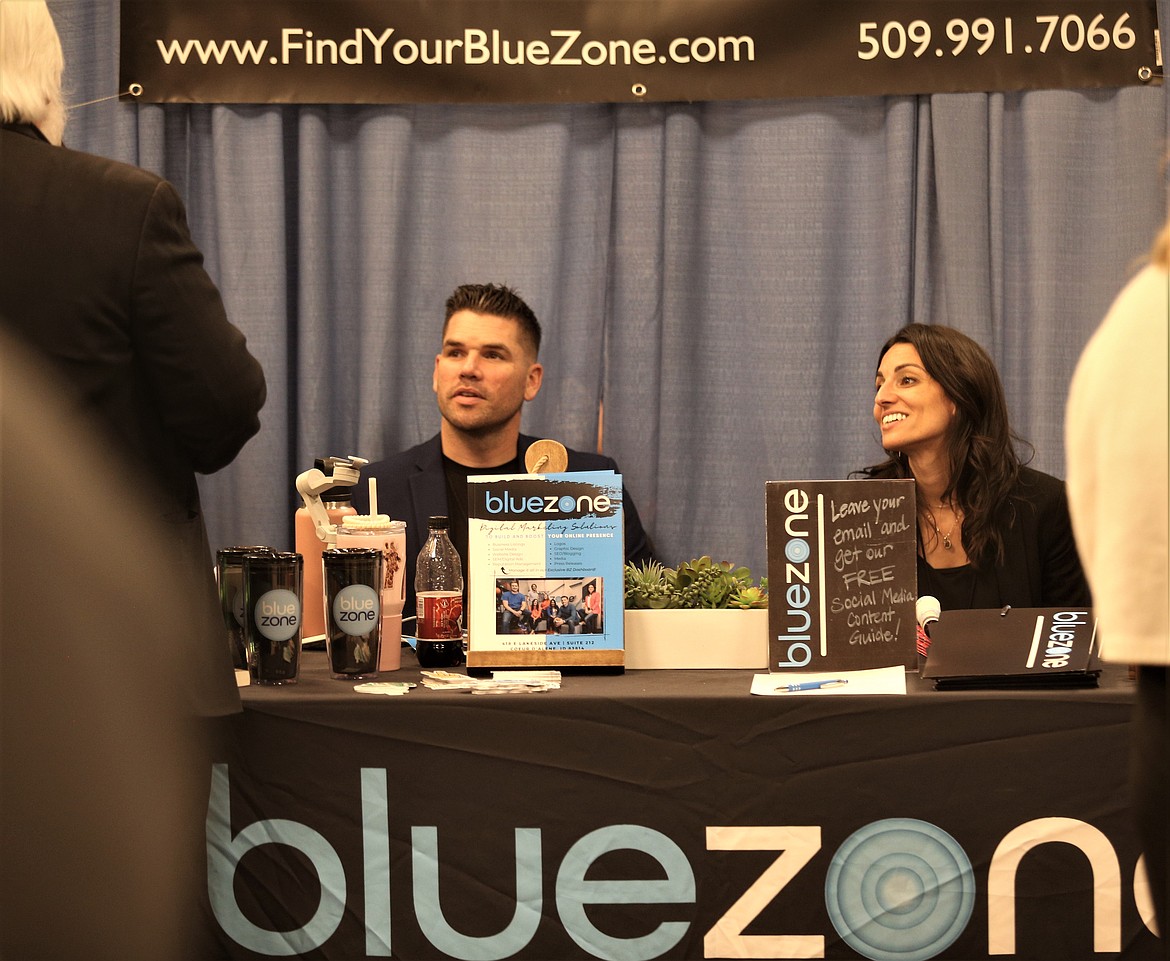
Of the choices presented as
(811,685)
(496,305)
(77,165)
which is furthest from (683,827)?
(496,305)

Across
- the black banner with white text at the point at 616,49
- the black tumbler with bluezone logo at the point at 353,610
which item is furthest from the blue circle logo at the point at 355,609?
the black banner with white text at the point at 616,49

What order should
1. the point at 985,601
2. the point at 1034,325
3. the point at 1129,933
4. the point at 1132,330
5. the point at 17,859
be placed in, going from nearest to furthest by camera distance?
1. the point at 1132,330
2. the point at 17,859
3. the point at 1129,933
4. the point at 985,601
5. the point at 1034,325

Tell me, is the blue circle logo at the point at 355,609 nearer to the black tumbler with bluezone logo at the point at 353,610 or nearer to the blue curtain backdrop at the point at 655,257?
the black tumbler with bluezone logo at the point at 353,610

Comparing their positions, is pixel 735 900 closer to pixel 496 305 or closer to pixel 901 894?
pixel 901 894

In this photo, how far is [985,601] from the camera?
2.18m

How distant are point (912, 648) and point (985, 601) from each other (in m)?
0.53

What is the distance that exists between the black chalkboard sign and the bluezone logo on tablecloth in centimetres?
24

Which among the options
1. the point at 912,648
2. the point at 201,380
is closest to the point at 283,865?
the point at 201,380

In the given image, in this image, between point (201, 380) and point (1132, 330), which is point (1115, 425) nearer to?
point (1132, 330)

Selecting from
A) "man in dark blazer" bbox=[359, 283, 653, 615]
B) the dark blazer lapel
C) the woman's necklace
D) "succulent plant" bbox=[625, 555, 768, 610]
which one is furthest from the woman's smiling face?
the dark blazer lapel

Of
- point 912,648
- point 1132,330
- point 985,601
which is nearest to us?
Result: point 1132,330

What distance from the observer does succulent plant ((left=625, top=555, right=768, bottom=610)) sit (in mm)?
1775

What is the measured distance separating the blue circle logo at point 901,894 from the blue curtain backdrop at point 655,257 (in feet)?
4.54

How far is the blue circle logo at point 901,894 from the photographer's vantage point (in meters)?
1.54
